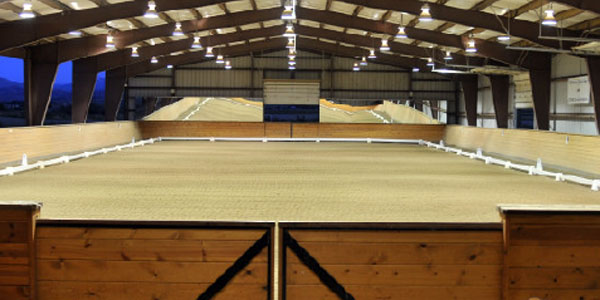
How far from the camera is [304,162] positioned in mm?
21125

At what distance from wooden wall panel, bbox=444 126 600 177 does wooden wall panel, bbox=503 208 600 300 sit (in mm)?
12193

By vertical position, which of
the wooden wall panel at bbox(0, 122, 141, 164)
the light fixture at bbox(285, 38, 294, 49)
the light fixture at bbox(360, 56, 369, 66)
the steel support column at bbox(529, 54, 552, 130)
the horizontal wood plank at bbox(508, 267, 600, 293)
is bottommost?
the horizontal wood plank at bbox(508, 267, 600, 293)

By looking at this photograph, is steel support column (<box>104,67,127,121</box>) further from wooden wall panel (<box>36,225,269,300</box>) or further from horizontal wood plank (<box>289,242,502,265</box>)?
horizontal wood plank (<box>289,242,502,265</box>)

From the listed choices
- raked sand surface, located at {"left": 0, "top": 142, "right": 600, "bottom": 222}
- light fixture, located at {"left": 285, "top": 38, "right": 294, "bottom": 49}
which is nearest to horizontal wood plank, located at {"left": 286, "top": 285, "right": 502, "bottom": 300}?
raked sand surface, located at {"left": 0, "top": 142, "right": 600, "bottom": 222}

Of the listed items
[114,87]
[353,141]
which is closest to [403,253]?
[353,141]

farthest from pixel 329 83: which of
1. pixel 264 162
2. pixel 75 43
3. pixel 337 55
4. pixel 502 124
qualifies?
pixel 264 162

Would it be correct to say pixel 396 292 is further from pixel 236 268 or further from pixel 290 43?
pixel 290 43

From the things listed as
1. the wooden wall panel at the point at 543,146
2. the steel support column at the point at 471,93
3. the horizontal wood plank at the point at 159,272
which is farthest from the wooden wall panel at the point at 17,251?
the steel support column at the point at 471,93

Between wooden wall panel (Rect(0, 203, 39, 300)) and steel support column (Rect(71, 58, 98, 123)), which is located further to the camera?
steel support column (Rect(71, 58, 98, 123))

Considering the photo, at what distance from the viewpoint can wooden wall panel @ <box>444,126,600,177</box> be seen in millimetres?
16547

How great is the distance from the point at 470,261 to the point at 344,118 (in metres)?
44.4

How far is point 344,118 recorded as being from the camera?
49.1 metres

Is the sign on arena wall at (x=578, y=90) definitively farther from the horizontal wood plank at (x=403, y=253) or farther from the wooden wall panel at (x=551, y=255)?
the horizontal wood plank at (x=403, y=253)

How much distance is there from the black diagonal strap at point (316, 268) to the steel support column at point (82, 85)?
28.4 metres
